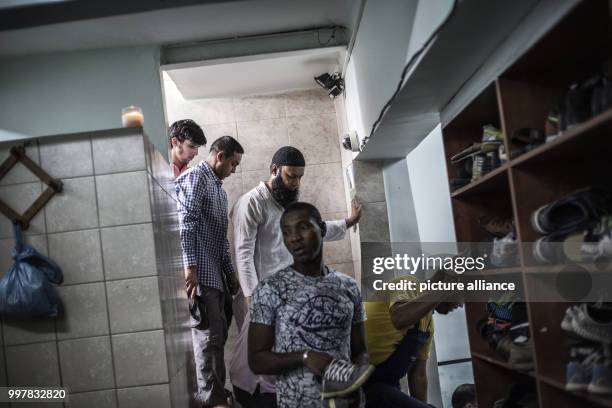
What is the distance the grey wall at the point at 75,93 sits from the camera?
3410mm

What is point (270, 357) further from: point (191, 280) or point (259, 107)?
point (259, 107)

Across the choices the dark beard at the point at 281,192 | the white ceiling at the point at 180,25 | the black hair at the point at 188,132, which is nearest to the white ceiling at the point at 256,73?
the white ceiling at the point at 180,25

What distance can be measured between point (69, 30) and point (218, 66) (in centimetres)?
109

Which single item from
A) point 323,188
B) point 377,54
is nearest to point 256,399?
point 377,54

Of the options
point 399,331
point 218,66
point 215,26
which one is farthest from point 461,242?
point 218,66

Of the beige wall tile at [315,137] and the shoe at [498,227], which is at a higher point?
the beige wall tile at [315,137]

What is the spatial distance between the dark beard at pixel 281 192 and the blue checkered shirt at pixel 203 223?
13.4 inches

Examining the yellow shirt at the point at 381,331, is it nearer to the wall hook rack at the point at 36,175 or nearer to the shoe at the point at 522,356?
the shoe at the point at 522,356

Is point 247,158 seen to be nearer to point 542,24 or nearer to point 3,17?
point 3,17

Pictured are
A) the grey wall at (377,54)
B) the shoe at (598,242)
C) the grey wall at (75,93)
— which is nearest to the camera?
the shoe at (598,242)

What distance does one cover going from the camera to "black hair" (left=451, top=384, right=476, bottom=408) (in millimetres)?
3178

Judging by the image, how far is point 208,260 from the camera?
10.5ft

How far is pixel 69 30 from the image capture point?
130 inches

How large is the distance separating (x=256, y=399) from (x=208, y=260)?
834 mm
